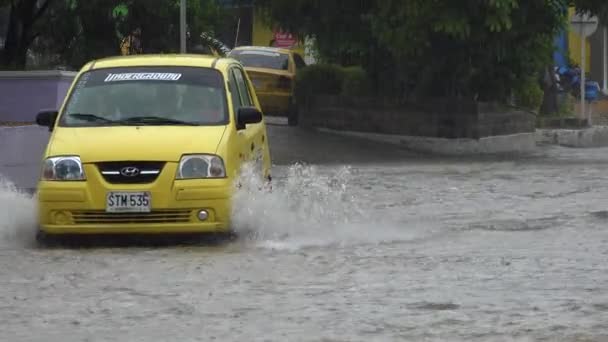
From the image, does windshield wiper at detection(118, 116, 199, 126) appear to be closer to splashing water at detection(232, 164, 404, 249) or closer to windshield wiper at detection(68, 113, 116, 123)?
windshield wiper at detection(68, 113, 116, 123)

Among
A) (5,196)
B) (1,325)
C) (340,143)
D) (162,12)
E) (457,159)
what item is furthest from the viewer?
(340,143)

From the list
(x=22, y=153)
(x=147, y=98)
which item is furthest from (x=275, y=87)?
(x=147, y=98)

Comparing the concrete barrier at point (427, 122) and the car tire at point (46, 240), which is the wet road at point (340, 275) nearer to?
the car tire at point (46, 240)

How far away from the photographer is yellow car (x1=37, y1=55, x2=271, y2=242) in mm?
12359

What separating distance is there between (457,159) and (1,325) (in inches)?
688

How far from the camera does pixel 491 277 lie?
34.1 feet

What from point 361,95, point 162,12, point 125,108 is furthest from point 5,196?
point 361,95

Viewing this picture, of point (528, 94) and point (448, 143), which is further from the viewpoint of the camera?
point (528, 94)

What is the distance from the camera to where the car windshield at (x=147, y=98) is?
13266 mm

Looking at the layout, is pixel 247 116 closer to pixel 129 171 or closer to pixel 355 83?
pixel 129 171

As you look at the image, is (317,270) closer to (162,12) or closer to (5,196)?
(5,196)

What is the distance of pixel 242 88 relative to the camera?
14.8 metres

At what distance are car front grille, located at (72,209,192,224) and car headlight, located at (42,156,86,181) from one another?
296 millimetres

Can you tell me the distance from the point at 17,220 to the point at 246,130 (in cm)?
227
